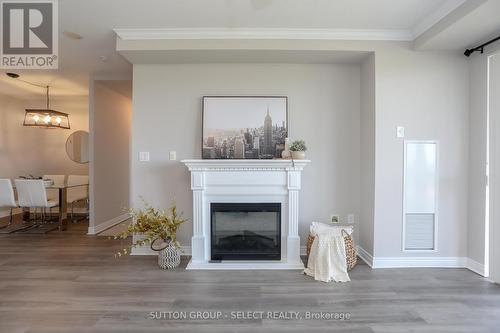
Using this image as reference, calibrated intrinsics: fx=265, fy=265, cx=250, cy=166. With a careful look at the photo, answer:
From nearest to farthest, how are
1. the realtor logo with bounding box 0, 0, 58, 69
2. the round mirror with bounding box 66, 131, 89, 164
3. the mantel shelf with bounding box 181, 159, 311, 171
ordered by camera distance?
1. the realtor logo with bounding box 0, 0, 58, 69
2. the mantel shelf with bounding box 181, 159, 311, 171
3. the round mirror with bounding box 66, 131, 89, 164

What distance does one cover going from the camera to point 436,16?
2.51m

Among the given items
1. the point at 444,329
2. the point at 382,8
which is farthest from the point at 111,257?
the point at 382,8

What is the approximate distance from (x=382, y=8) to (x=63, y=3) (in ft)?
9.60

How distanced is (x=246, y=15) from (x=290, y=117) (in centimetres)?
123

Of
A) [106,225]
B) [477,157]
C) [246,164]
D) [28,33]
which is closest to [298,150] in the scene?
[246,164]

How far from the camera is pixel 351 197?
3.28 m

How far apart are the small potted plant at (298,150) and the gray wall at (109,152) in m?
3.04

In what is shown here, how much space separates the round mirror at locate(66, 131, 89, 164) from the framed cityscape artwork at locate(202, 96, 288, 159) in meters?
3.83

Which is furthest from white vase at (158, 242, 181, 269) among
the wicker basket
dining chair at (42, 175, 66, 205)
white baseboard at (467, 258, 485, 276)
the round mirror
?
the round mirror

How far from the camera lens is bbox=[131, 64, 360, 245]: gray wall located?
3266 mm

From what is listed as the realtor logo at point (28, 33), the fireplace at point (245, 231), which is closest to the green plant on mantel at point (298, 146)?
the fireplace at point (245, 231)

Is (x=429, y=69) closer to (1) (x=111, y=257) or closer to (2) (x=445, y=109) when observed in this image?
(2) (x=445, y=109)

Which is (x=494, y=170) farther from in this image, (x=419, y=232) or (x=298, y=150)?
(x=298, y=150)

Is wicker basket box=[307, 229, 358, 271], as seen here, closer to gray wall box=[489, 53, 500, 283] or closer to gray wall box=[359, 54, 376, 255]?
gray wall box=[359, 54, 376, 255]
